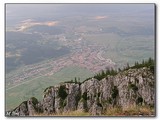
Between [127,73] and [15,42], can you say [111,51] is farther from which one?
[15,42]

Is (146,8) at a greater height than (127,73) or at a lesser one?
greater

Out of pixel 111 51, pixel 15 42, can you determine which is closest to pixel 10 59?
pixel 15 42

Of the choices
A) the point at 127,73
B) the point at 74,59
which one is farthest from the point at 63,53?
the point at 127,73

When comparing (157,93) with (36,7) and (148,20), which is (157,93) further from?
(36,7)
